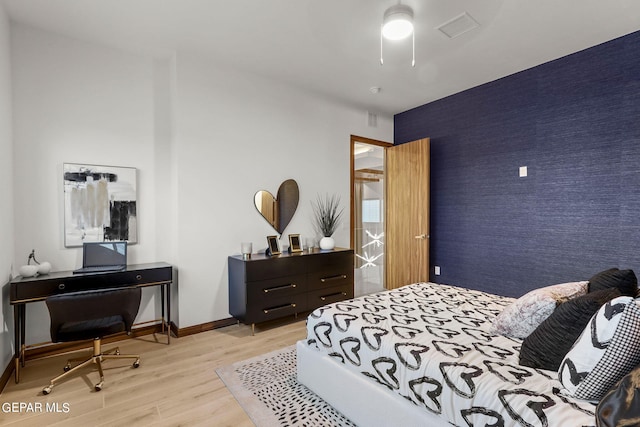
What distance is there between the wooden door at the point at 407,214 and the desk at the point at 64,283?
10.4 ft

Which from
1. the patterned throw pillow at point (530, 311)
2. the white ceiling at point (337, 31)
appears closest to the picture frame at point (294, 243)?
the white ceiling at point (337, 31)

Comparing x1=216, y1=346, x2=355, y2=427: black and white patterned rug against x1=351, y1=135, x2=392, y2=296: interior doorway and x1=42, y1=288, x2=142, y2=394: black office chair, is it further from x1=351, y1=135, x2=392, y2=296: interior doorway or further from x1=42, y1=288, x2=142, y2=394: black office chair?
x1=351, y1=135, x2=392, y2=296: interior doorway

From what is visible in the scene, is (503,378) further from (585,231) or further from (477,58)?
(477,58)

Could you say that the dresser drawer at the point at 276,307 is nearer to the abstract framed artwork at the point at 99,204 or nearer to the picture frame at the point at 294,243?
the picture frame at the point at 294,243

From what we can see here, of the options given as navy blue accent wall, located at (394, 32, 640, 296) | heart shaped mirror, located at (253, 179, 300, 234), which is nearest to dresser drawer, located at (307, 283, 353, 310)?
heart shaped mirror, located at (253, 179, 300, 234)

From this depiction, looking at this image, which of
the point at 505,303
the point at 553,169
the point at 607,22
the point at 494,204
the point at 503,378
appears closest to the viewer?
the point at 503,378

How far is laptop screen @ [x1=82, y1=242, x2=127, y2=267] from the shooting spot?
2865 millimetres

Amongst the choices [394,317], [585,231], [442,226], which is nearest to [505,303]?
[394,317]

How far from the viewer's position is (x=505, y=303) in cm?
244

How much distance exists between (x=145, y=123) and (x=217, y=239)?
1.42 m

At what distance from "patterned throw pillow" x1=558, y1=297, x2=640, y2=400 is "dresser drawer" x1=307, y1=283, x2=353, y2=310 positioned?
2689 millimetres

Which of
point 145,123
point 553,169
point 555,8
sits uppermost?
point 555,8

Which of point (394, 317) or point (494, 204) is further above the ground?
point (494, 204)

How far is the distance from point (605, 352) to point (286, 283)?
275 centimetres
